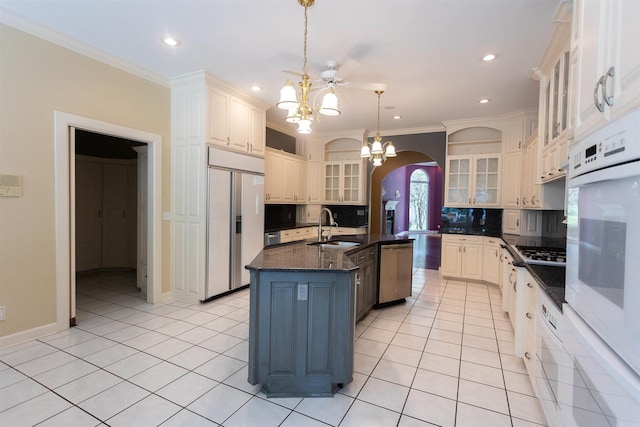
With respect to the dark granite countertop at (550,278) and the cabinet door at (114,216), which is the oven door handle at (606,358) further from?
the cabinet door at (114,216)

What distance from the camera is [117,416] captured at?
184 cm

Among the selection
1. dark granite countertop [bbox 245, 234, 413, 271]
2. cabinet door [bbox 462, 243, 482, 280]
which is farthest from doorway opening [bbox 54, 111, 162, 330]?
cabinet door [bbox 462, 243, 482, 280]

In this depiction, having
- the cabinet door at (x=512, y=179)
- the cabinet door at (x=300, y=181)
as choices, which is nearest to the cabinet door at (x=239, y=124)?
the cabinet door at (x=300, y=181)

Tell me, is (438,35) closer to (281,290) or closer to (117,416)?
(281,290)

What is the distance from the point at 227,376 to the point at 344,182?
475 centimetres

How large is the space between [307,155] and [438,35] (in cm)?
413

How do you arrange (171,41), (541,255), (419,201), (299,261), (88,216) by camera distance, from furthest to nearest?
(419,201), (88,216), (171,41), (541,255), (299,261)

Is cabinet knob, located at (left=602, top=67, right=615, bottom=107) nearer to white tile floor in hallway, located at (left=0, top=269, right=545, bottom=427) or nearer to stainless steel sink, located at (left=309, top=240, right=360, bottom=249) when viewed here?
white tile floor in hallway, located at (left=0, top=269, right=545, bottom=427)

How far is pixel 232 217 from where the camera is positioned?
417cm

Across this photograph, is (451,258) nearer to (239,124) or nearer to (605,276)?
(239,124)

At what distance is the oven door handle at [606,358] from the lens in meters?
0.73

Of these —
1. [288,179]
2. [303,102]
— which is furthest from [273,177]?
[303,102]

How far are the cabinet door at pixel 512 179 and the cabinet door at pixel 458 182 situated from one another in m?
0.54

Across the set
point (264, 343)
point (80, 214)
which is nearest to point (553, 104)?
point (264, 343)
